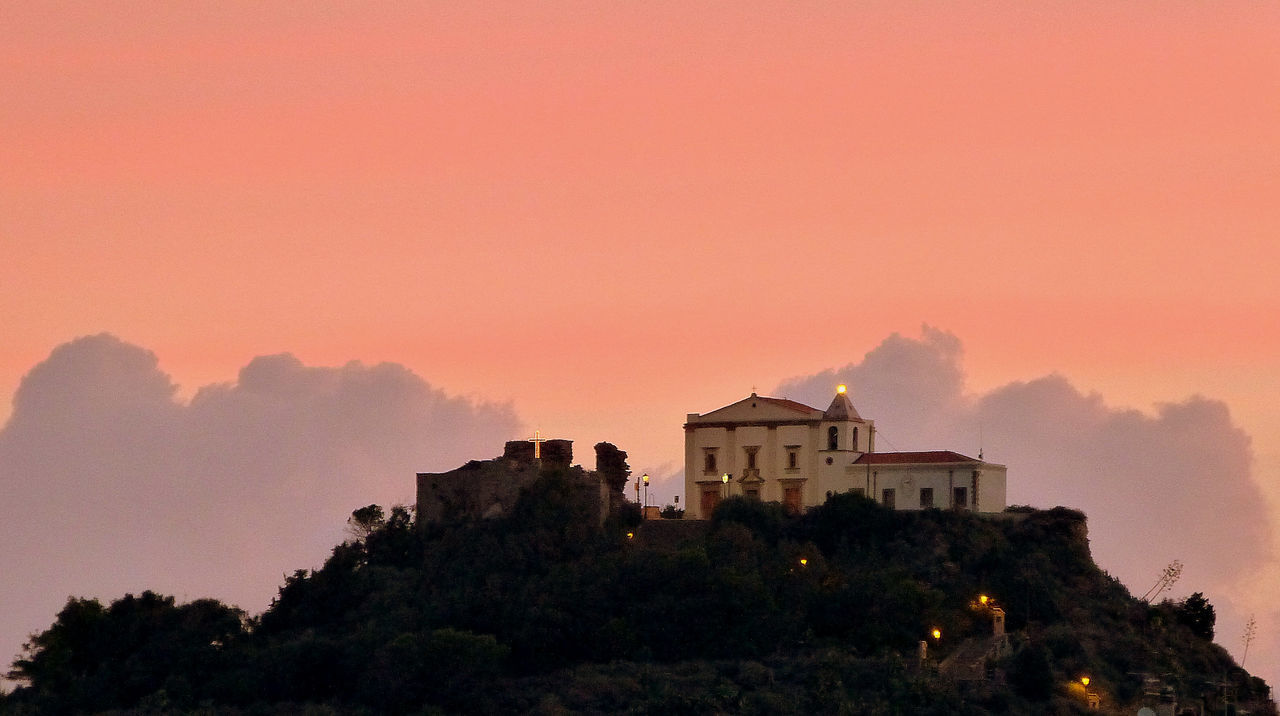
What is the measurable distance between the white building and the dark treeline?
1397 millimetres

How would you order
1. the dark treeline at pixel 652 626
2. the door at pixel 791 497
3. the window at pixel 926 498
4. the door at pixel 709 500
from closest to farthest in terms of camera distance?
the dark treeline at pixel 652 626 → the window at pixel 926 498 → the door at pixel 791 497 → the door at pixel 709 500

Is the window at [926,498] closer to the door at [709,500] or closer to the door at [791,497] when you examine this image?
the door at [791,497]

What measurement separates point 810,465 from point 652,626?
479 inches

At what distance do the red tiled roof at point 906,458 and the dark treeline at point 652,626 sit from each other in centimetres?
256

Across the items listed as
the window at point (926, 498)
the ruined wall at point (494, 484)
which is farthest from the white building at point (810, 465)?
the ruined wall at point (494, 484)

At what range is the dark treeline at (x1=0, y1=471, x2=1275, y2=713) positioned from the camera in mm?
81438

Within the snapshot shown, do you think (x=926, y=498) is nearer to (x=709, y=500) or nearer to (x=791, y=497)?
(x=791, y=497)

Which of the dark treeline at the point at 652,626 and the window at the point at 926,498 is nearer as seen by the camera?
the dark treeline at the point at 652,626

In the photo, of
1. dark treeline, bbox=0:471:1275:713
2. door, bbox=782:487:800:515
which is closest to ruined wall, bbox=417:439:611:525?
dark treeline, bbox=0:471:1275:713

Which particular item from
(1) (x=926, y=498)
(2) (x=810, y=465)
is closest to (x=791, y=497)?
(2) (x=810, y=465)

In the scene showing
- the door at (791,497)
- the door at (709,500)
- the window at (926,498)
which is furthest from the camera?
the door at (709,500)

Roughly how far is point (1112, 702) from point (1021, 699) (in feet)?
11.8

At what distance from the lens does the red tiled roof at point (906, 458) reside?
93000 mm

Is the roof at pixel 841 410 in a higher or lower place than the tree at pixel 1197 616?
higher
